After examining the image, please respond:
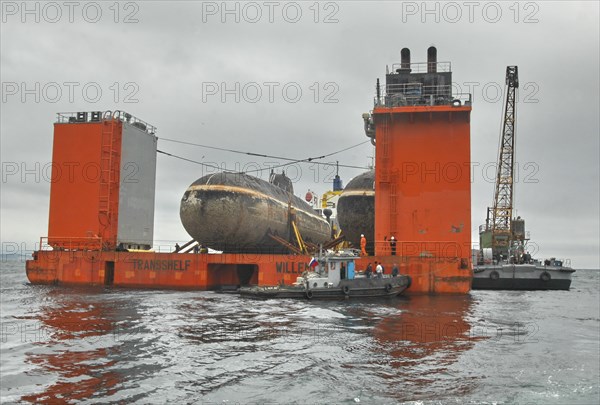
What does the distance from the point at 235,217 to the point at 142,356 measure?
19.0 m

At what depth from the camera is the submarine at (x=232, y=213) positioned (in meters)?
31.4

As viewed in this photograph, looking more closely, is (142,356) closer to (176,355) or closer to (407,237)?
(176,355)

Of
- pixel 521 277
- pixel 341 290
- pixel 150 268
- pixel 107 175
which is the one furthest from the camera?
pixel 521 277

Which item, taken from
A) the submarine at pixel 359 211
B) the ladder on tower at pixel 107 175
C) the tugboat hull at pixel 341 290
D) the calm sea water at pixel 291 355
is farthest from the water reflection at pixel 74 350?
the submarine at pixel 359 211

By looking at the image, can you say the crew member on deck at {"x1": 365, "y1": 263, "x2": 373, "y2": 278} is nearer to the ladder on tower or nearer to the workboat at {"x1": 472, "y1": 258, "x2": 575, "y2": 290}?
the ladder on tower

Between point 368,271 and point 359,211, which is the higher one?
point 359,211

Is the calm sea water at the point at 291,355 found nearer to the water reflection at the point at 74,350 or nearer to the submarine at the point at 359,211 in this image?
the water reflection at the point at 74,350

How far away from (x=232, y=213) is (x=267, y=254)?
12.3 ft

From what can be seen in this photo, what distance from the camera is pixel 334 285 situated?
25531 millimetres

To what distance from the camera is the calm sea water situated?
10.2 m

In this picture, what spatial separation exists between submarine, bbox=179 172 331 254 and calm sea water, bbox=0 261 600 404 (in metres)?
9.30

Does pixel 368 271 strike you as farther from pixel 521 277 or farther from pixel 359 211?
pixel 521 277

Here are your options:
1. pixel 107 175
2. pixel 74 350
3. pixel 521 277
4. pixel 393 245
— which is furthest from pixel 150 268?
pixel 521 277

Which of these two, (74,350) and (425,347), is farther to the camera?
(425,347)
